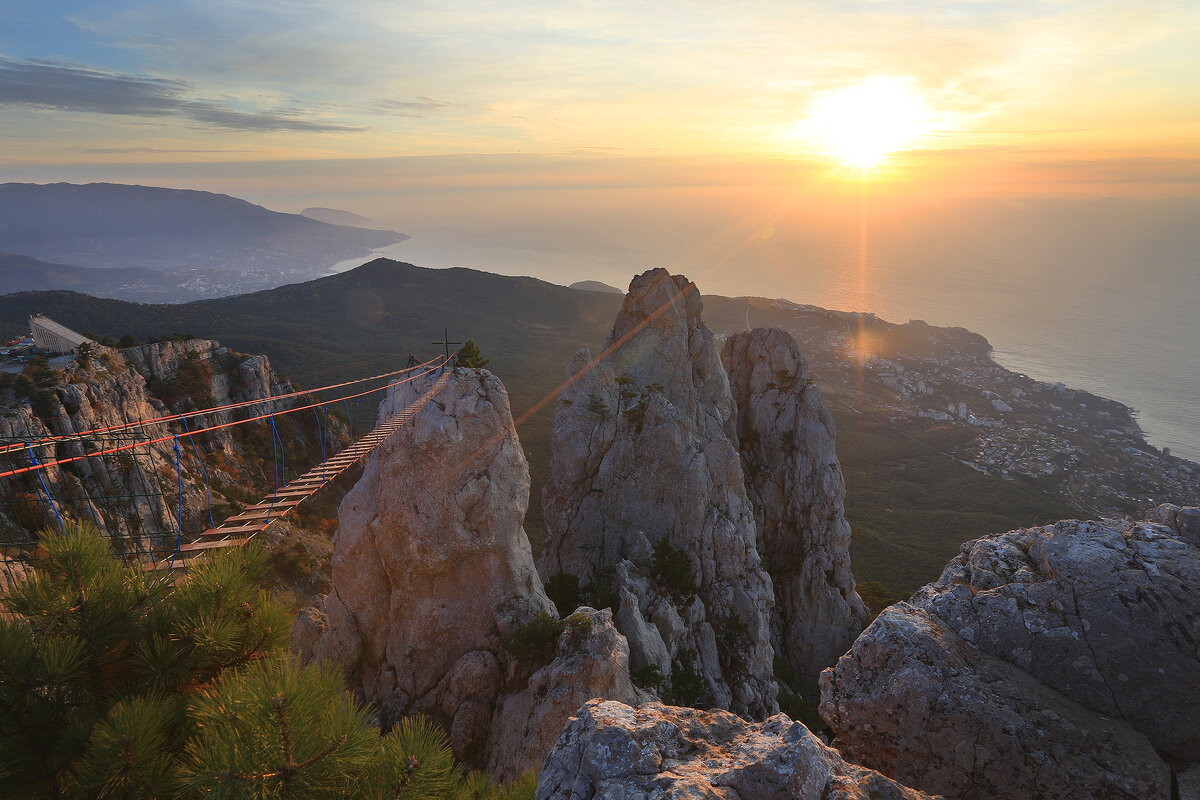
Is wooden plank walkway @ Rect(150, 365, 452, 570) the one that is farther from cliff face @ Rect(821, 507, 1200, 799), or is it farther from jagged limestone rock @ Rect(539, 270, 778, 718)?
cliff face @ Rect(821, 507, 1200, 799)

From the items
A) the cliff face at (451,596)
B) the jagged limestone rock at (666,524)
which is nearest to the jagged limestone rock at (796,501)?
the jagged limestone rock at (666,524)

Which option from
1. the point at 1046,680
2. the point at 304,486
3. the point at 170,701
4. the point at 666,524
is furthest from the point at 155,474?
the point at 1046,680

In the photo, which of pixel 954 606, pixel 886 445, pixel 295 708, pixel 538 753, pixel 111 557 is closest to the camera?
pixel 295 708

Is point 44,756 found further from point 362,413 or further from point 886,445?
point 886,445

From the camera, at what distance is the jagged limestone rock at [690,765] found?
4926 mm

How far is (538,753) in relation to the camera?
15094mm

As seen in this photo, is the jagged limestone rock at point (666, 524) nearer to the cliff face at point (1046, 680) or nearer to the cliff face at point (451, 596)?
the cliff face at point (451, 596)

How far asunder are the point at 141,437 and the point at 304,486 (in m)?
11.5

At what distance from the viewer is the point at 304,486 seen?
1616 cm

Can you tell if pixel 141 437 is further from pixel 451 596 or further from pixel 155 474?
pixel 155 474


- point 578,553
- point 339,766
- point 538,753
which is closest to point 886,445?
point 578,553

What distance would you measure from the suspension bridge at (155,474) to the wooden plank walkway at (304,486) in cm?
4

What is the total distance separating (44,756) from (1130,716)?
36.4 feet

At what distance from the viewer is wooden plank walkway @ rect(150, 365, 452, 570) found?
1327 centimetres
